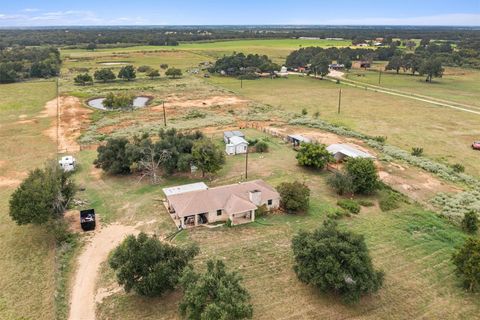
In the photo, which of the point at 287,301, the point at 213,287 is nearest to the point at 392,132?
the point at 287,301

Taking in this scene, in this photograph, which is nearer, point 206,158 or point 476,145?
point 206,158

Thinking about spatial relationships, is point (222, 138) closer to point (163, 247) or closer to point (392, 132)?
point (392, 132)

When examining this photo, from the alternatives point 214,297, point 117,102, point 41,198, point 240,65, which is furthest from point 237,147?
point 240,65

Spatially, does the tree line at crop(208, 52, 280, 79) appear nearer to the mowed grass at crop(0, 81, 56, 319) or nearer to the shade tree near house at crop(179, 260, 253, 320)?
the mowed grass at crop(0, 81, 56, 319)

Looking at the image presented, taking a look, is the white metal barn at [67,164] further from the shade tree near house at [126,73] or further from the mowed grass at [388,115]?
the shade tree near house at [126,73]

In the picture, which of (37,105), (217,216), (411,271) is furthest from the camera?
(37,105)

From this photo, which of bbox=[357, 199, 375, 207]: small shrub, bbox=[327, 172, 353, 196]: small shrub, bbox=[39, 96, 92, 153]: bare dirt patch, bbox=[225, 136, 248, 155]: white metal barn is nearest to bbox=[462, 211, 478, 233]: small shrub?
bbox=[357, 199, 375, 207]: small shrub

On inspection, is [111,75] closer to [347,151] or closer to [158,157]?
[158,157]
